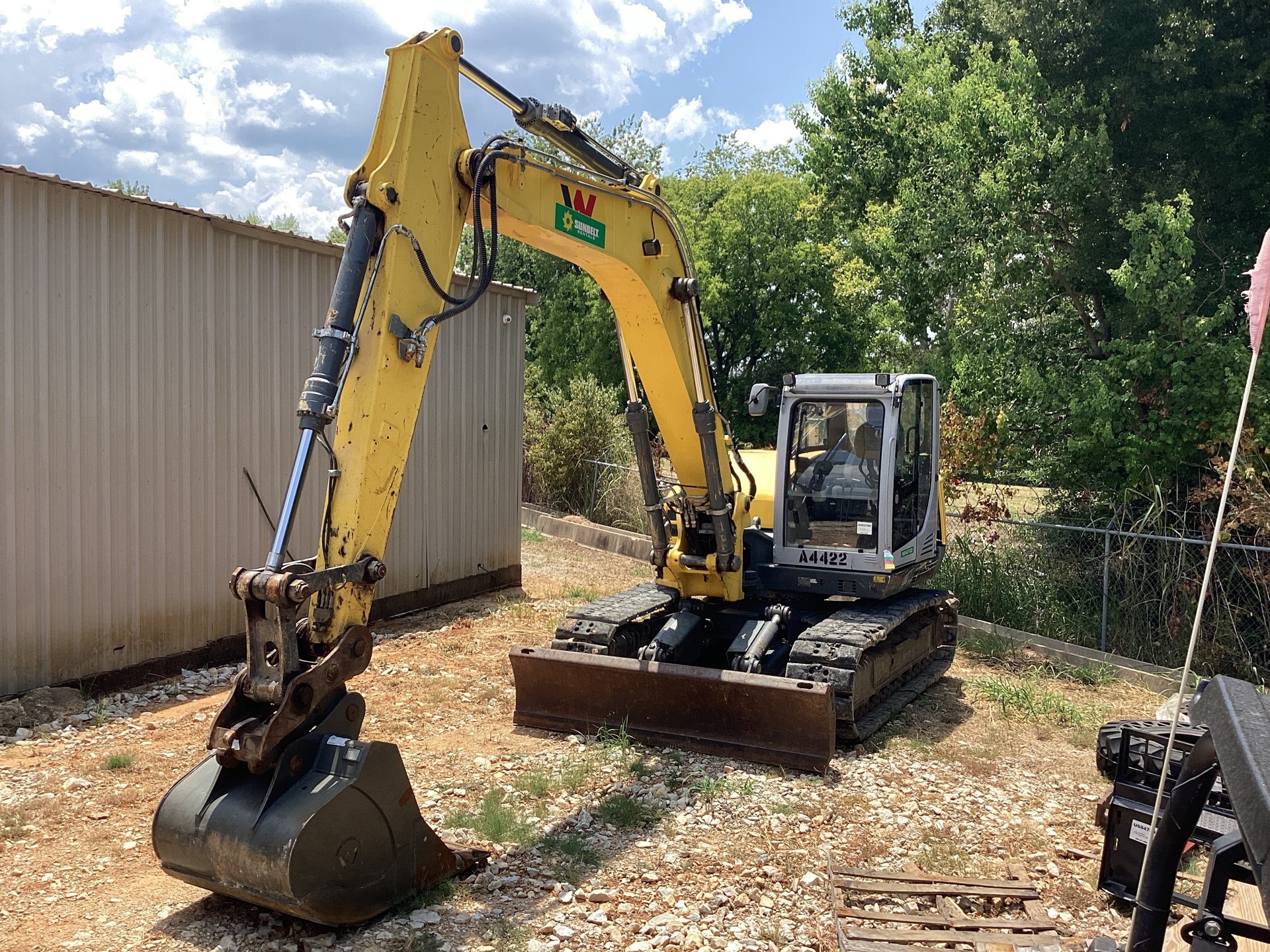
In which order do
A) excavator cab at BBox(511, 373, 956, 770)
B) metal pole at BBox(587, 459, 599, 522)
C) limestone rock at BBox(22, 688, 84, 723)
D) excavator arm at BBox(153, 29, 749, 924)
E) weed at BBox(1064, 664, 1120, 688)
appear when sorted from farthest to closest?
metal pole at BBox(587, 459, 599, 522) → weed at BBox(1064, 664, 1120, 688) → limestone rock at BBox(22, 688, 84, 723) → excavator cab at BBox(511, 373, 956, 770) → excavator arm at BBox(153, 29, 749, 924)

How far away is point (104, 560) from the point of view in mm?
7895

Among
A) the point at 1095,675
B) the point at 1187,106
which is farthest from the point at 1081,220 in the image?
the point at 1095,675

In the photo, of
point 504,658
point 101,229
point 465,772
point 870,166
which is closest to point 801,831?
point 465,772

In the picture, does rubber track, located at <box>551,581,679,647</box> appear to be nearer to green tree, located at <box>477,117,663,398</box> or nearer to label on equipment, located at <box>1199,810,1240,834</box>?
label on equipment, located at <box>1199,810,1240,834</box>

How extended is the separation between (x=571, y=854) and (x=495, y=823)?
0.47 meters

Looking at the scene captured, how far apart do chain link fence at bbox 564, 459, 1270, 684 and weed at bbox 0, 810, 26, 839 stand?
880 cm

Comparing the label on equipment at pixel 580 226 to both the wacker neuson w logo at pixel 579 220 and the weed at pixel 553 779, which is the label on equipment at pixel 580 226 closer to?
the wacker neuson w logo at pixel 579 220

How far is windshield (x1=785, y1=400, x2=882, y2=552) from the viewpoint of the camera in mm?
7801

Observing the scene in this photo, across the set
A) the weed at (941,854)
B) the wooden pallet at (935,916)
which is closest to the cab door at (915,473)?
the weed at (941,854)

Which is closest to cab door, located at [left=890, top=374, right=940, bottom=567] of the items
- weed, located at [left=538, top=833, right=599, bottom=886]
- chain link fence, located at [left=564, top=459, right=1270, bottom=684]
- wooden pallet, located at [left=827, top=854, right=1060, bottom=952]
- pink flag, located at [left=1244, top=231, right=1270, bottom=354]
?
chain link fence, located at [left=564, top=459, right=1270, bottom=684]

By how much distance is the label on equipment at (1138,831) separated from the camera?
4.80 m

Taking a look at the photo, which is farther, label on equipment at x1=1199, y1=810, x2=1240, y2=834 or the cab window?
the cab window

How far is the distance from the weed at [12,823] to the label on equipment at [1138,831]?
549 cm

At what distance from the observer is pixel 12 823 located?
5402 mm
